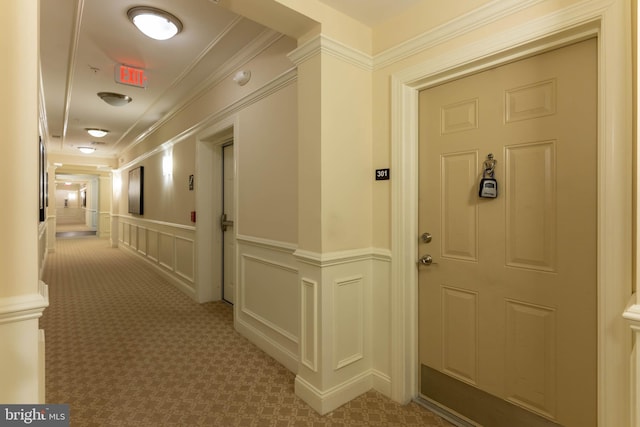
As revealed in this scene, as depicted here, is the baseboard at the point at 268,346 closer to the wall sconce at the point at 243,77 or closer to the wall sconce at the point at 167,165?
the wall sconce at the point at 243,77

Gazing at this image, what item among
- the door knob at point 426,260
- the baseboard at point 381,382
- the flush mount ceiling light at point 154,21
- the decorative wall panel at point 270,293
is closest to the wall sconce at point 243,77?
the flush mount ceiling light at point 154,21

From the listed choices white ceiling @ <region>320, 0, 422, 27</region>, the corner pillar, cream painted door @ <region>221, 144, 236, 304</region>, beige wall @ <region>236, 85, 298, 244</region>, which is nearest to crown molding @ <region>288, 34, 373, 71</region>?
the corner pillar

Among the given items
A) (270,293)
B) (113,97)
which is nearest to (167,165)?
(113,97)

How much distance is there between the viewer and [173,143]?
16.5 ft

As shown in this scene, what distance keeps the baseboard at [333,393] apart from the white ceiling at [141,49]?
96.2 inches

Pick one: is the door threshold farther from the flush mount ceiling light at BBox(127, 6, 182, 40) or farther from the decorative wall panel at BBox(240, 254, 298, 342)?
the flush mount ceiling light at BBox(127, 6, 182, 40)

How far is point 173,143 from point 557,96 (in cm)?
490

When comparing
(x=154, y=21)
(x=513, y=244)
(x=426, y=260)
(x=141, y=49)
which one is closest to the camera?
(x=513, y=244)

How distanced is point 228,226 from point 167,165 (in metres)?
2.04

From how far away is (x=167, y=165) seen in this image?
17.6 ft

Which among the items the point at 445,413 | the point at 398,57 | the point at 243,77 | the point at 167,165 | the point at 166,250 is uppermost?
the point at 243,77

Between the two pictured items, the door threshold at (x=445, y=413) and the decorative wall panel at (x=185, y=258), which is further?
the decorative wall panel at (x=185, y=258)

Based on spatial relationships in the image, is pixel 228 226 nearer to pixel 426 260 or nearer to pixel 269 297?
pixel 269 297

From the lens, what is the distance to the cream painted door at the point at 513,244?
1.52 metres
